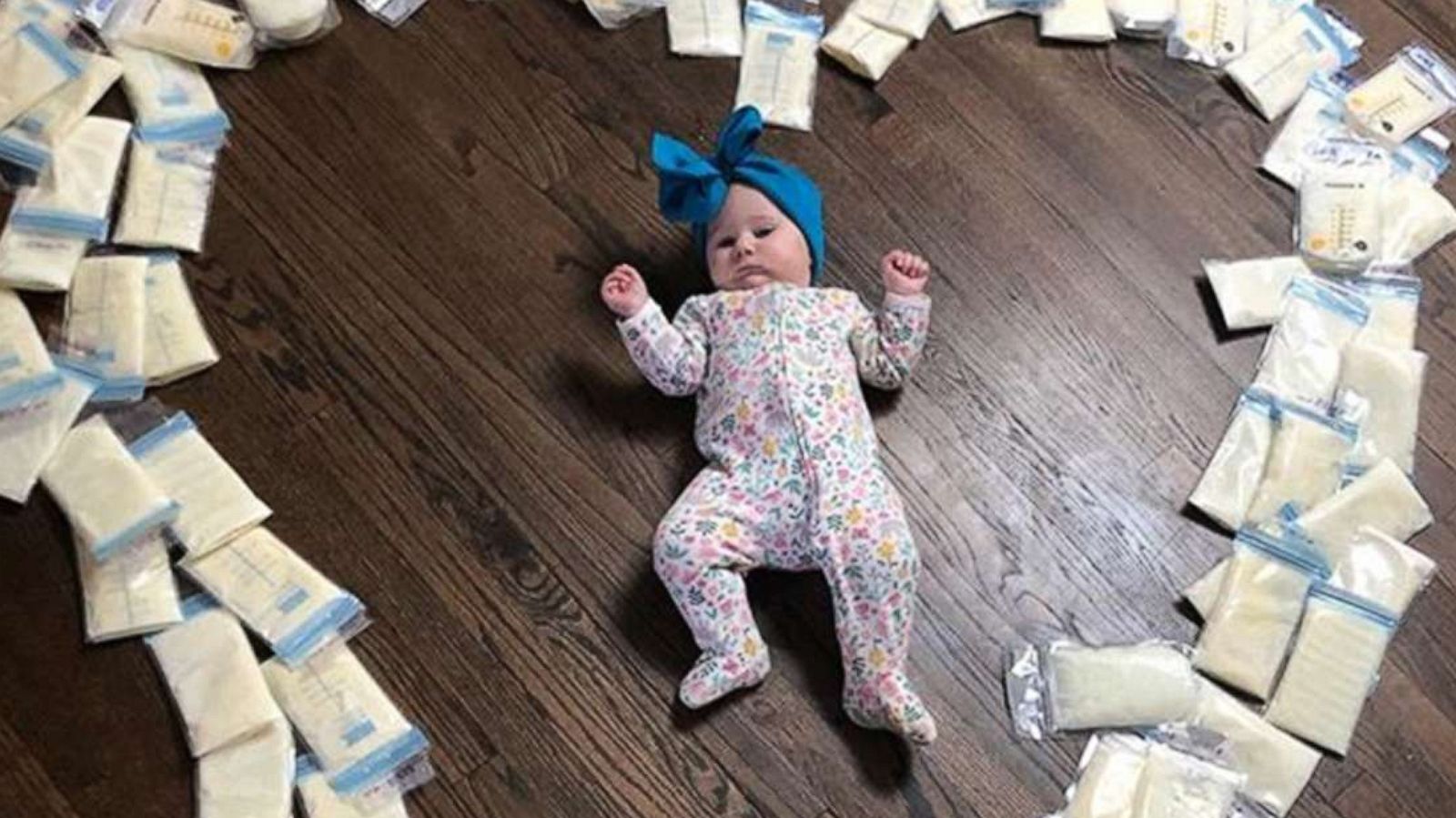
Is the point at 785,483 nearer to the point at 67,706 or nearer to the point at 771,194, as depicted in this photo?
the point at 771,194

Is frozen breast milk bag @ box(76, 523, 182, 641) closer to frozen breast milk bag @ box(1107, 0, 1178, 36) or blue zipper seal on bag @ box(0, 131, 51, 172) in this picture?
blue zipper seal on bag @ box(0, 131, 51, 172)

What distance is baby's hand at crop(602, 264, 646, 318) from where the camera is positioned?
137 centimetres

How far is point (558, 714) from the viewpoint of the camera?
1.33 m

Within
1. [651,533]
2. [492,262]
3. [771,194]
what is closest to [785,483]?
[651,533]

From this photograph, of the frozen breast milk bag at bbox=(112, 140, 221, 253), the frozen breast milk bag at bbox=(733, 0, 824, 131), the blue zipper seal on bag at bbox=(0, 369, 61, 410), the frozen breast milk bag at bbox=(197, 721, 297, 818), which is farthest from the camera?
the frozen breast milk bag at bbox=(733, 0, 824, 131)

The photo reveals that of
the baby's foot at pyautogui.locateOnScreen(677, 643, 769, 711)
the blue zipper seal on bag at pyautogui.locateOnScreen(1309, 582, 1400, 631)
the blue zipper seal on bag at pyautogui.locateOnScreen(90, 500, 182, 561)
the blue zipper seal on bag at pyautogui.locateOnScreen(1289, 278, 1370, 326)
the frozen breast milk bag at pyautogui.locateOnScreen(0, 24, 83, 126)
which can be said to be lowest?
the baby's foot at pyautogui.locateOnScreen(677, 643, 769, 711)

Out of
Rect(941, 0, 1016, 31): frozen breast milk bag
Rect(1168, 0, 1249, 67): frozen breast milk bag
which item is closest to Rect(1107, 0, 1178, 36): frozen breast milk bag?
Rect(1168, 0, 1249, 67): frozen breast milk bag

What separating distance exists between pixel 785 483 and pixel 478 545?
A: 265 millimetres

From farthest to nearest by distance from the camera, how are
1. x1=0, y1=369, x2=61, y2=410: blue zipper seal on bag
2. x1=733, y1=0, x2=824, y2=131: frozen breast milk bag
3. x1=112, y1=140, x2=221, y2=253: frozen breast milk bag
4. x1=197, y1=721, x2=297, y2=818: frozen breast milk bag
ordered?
x1=733, y1=0, x2=824, y2=131: frozen breast milk bag
x1=112, y1=140, x2=221, y2=253: frozen breast milk bag
x1=0, y1=369, x2=61, y2=410: blue zipper seal on bag
x1=197, y1=721, x2=297, y2=818: frozen breast milk bag

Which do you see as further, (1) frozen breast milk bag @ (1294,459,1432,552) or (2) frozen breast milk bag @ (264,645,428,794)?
(1) frozen breast milk bag @ (1294,459,1432,552)

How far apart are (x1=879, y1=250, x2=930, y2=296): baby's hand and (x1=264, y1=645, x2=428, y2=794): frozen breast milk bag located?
523 millimetres

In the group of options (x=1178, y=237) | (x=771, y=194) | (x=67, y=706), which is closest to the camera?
(x=67, y=706)

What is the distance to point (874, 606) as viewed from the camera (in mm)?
1294

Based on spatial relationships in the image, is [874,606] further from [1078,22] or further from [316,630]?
[1078,22]
